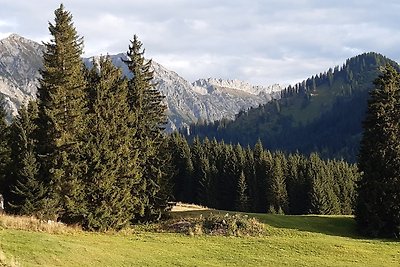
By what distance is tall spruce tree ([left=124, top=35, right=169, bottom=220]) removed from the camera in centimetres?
4762

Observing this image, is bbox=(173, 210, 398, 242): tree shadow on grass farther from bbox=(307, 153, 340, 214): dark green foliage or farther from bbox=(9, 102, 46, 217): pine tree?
bbox=(307, 153, 340, 214): dark green foliage

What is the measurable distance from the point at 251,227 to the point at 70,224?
16.5 m

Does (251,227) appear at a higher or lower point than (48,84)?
lower

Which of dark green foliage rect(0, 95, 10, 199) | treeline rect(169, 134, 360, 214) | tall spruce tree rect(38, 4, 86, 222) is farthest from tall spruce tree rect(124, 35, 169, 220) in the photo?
treeline rect(169, 134, 360, 214)

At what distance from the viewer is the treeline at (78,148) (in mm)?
38719

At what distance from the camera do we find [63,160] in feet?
126

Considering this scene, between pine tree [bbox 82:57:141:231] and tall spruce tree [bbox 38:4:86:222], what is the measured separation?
1.07 meters

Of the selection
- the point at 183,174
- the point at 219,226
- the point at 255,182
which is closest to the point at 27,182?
the point at 219,226

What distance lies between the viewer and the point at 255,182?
102 meters

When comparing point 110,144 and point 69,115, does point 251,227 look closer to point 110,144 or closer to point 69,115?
point 110,144

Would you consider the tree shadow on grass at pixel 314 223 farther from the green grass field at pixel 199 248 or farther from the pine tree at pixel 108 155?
the pine tree at pixel 108 155

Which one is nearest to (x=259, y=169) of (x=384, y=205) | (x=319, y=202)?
(x=319, y=202)

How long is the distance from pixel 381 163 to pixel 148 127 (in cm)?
2470

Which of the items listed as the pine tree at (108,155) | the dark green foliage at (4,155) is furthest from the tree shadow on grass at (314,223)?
the dark green foliage at (4,155)
